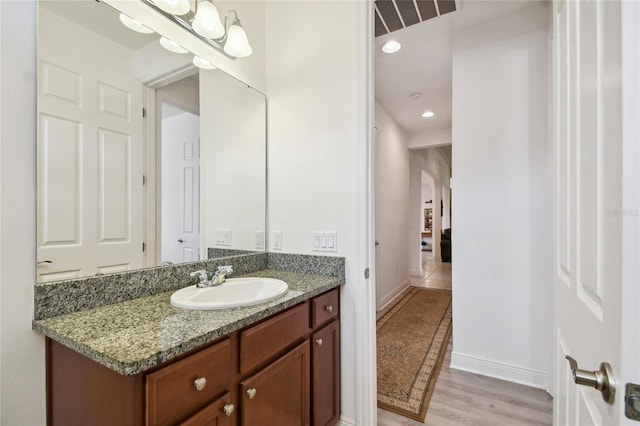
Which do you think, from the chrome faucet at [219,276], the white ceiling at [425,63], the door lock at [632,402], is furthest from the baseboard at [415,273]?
the door lock at [632,402]

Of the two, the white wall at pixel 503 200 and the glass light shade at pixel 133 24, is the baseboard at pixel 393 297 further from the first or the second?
the glass light shade at pixel 133 24

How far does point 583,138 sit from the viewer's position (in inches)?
25.2

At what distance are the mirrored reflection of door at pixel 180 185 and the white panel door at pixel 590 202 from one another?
1.51m

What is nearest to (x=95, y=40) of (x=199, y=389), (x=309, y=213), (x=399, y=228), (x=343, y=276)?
(x=309, y=213)

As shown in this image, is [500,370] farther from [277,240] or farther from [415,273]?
[415,273]

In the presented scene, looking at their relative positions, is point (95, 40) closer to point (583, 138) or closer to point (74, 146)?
point (74, 146)

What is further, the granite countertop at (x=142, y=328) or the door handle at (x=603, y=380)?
the granite countertop at (x=142, y=328)

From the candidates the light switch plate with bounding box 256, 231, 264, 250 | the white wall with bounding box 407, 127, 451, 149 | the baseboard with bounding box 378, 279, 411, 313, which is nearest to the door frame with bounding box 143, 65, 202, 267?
the light switch plate with bounding box 256, 231, 264, 250

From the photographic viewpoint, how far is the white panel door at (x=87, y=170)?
3.19 ft

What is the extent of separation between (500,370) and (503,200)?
132cm

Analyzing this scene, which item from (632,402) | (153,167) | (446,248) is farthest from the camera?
(446,248)

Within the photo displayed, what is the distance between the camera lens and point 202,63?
150cm

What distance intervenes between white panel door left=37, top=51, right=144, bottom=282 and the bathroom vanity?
0.22m

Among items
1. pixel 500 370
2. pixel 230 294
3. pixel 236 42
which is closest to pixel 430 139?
pixel 500 370
